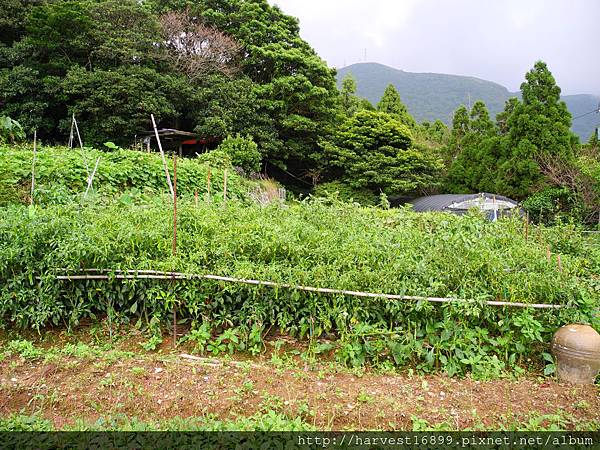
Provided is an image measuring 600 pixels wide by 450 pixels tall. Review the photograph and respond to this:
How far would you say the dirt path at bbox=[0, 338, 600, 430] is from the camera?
2367 mm

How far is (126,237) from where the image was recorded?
3.36 meters

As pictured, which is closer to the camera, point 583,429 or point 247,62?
point 583,429

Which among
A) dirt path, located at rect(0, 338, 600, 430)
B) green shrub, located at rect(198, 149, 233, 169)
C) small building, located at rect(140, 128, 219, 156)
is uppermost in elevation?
small building, located at rect(140, 128, 219, 156)

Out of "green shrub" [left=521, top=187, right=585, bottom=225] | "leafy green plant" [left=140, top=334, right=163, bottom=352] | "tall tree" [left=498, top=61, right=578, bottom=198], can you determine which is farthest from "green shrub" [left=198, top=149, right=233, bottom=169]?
"tall tree" [left=498, top=61, right=578, bottom=198]

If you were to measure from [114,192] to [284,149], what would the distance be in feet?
32.7

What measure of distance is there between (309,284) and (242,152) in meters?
10.6

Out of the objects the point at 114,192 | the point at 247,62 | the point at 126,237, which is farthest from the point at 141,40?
the point at 126,237

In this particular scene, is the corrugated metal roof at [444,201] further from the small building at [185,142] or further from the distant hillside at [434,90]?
the distant hillside at [434,90]

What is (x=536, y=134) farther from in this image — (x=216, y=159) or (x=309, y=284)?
(x=309, y=284)

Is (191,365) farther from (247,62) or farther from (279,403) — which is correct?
(247,62)

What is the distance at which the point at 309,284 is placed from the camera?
3.14 metres

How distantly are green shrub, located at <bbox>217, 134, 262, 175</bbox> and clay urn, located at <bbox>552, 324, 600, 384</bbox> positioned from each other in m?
11.2

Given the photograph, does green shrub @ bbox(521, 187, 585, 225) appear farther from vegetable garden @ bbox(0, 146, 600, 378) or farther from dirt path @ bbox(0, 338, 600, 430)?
dirt path @ bbox(0, 338, 600, 430)

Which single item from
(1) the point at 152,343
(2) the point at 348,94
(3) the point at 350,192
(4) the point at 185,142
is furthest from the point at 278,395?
(2) the point at 348,94
